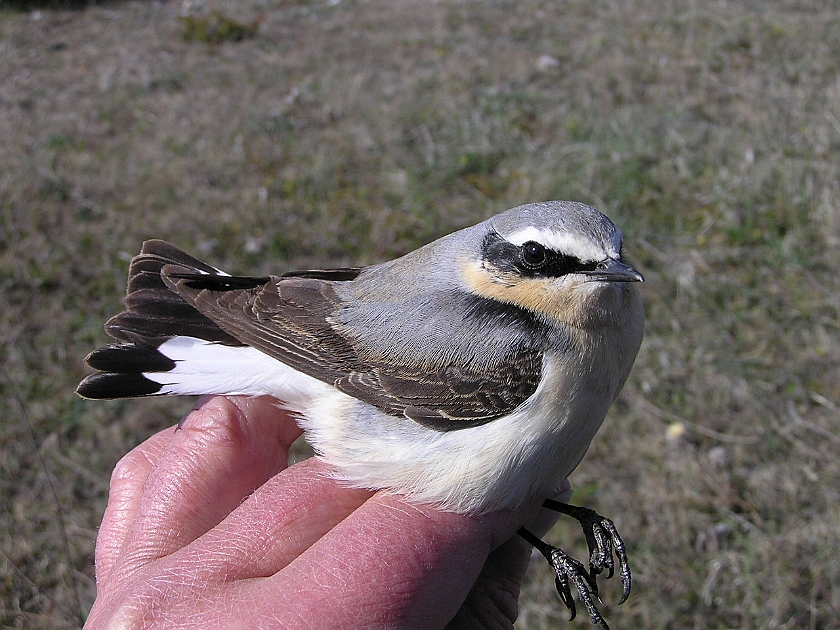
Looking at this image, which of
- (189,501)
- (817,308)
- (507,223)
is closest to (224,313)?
(189,501)

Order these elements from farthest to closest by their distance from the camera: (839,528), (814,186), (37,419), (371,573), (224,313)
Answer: (814,186), (37,419), (839,528), (224,313), (371,573)

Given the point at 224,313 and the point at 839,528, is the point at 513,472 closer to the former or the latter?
the point at 224,313

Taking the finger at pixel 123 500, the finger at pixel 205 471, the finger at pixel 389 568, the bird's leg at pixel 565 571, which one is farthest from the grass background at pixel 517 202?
the finger at pixel 389 568

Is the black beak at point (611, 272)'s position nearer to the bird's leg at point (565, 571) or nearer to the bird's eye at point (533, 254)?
the bird's eye at point (533, 254)

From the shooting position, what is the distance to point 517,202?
5973mm

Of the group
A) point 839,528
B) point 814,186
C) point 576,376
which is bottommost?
point 839,528

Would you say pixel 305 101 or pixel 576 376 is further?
pixel 305 101

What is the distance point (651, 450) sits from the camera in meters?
4.36

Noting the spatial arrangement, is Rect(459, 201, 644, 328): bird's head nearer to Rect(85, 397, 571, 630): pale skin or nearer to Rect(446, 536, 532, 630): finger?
Rect(85, 397, 571, 630): pale skin

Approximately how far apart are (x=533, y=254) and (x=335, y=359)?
2.70ft

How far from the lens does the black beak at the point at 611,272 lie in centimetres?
244

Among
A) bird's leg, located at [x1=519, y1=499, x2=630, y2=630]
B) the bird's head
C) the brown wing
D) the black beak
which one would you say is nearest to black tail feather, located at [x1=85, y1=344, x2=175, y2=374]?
the brown wing

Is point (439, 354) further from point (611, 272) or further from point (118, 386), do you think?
point (118, 386)

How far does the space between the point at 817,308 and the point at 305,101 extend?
5431mm
